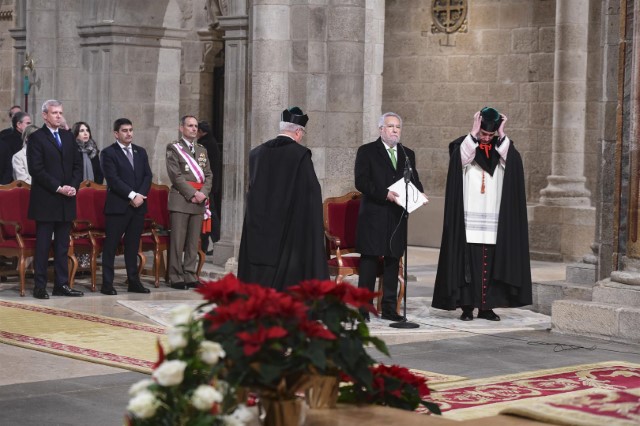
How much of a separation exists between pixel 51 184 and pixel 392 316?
3174 mm

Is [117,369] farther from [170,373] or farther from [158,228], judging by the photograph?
[158,228]

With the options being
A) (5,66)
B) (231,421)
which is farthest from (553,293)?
(5,66)

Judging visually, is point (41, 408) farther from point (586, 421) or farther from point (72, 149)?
point (72, 149)

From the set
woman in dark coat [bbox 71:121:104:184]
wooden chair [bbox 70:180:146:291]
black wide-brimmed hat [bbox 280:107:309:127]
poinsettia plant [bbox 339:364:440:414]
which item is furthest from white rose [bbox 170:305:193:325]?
woman in dark coat [bbox 71:121:104:184]

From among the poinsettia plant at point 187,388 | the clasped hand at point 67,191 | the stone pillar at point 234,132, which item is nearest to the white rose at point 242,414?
the poinsettia plant at point 187,388

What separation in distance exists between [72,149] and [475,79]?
7358 mm

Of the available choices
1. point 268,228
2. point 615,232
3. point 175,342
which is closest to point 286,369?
point 175,342

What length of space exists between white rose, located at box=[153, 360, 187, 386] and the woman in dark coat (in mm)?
10225

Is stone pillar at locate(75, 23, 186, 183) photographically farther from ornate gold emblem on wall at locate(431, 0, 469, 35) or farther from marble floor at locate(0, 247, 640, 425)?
marble floor at locate(0, 247, 640, 425)

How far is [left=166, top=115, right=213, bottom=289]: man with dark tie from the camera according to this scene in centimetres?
1308

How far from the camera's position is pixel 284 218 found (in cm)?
973

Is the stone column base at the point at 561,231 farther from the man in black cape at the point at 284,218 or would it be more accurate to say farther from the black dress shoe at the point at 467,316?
the man in black cape at the point at 284,218

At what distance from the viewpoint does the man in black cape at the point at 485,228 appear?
10977 millimetres

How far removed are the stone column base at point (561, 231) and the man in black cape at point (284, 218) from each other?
7257mm
